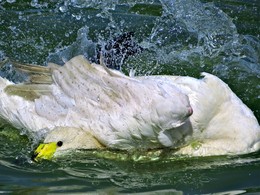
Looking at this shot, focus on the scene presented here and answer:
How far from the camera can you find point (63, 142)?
496 cm

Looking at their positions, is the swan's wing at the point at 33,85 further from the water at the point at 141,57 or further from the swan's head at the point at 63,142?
the swan's head at the point at 63,142

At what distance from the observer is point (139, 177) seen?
481 centimetres

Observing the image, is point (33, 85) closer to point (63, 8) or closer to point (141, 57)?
point (141, 57)

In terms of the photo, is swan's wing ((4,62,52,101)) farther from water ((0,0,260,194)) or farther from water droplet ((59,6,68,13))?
water droplet ((59,6,68,13))

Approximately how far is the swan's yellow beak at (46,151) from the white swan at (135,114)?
3cm

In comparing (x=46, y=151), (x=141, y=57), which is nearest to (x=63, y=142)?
(x=46, y=151)

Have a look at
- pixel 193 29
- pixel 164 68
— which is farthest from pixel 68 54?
pixel 193 29

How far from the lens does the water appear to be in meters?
4.73

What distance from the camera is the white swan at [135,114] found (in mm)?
4730

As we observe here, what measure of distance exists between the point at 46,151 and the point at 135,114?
0.68m

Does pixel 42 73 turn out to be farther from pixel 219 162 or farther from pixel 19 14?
pixel 19 14

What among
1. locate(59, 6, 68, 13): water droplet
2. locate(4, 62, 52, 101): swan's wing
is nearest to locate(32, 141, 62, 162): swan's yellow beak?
locate(4, 62, 52, 101): swan's wing

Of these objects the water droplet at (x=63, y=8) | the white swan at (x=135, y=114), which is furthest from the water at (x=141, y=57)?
the white swan at (x=135, y=114)

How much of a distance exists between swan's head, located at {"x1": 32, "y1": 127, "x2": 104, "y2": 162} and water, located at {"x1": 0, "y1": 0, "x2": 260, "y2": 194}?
0.08 m
